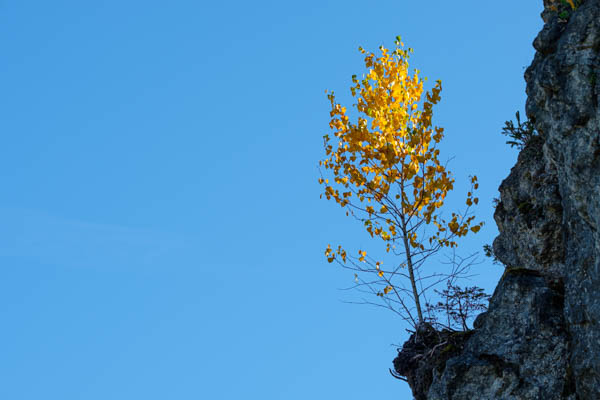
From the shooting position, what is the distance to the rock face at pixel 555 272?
10461 millimetres

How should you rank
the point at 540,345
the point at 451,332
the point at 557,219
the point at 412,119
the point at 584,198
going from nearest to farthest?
the point at 584,198
the point at 540,345
the point at 557,219
the point at 451,332
the point at 412,119

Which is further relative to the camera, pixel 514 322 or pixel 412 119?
pixel 412 119

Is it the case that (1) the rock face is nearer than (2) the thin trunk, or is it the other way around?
(1) the rock face

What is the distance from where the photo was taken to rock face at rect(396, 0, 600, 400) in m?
10.5

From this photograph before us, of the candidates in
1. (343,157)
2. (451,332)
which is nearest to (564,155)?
(451,332)

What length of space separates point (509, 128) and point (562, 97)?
10.9ft

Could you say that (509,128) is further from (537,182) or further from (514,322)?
(514,322)

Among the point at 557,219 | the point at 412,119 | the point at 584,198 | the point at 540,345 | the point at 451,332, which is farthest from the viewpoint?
the point at 412,119

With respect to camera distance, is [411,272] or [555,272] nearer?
[555,272]

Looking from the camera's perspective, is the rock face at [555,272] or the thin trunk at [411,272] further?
the thin trunk at [411,272]

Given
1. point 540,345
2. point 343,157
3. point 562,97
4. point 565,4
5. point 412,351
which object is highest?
point 343,157

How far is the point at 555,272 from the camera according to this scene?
12.4 metres

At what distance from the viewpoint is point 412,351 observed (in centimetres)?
1398

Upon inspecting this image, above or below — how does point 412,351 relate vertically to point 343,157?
below
